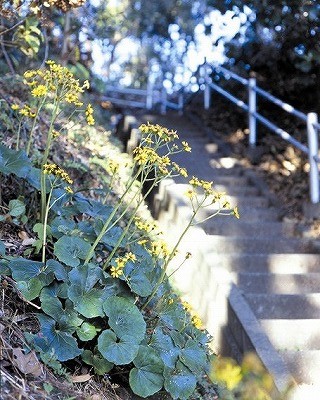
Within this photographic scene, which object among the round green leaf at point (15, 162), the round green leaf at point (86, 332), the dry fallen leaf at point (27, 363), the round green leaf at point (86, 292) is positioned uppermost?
the round green leaf at point (15, 162)

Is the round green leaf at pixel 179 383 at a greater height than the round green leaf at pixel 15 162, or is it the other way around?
the round green leaf at pixel 15 162

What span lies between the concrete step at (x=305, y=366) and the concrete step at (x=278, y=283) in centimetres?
101

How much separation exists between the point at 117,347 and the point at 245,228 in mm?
3458

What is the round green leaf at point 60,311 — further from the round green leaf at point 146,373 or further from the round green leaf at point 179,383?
the round green leaf at point 179,383

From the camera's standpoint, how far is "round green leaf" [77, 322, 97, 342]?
2.64 metres

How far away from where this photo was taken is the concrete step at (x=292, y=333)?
4316 millimetres

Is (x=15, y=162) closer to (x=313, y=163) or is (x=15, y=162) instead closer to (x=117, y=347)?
(x=117, y=347)

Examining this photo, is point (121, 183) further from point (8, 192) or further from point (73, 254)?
point (73, 254)

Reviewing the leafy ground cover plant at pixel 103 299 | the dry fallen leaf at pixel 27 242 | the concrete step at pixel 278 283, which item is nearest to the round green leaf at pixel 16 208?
the leafy ground cover plant at pixel 103 299

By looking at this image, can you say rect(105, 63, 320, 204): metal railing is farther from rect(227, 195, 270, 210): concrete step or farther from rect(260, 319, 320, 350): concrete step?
rect(260, 319, 320, 350): concrete step

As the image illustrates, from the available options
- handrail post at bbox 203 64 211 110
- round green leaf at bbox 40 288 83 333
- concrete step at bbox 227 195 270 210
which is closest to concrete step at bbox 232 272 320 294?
concrete step at bbox 227 195 270 210

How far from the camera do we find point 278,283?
5.07 meters

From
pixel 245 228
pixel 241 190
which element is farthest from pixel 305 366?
pixel 241 190

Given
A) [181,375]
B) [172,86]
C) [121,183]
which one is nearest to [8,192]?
[181,375]
